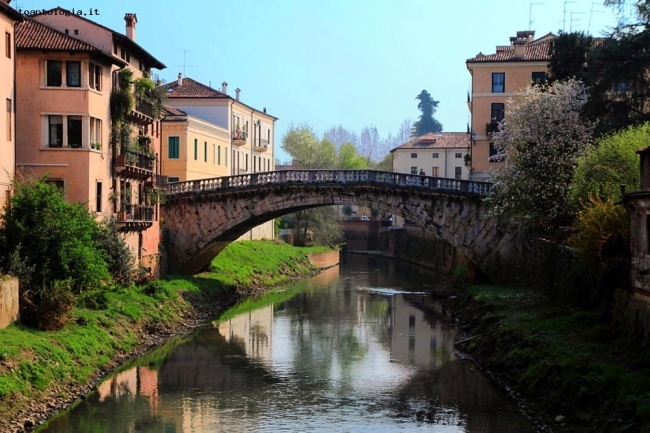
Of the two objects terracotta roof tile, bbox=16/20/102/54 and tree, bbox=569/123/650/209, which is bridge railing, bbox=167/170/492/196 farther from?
terracotta roof tile, bbox=16/20/102/54

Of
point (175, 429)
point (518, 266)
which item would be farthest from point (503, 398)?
point (518, 266)

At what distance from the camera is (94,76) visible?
45.4m

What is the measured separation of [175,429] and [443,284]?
4215 cm

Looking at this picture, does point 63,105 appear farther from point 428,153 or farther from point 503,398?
point 428,153

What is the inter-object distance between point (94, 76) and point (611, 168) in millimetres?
24476

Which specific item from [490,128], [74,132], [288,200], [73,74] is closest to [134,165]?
[74,132]

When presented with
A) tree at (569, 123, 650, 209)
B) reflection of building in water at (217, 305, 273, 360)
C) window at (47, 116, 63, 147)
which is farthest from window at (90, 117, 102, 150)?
tree at (569, 123, 650, 209)

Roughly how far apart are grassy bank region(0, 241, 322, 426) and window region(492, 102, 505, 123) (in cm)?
2154

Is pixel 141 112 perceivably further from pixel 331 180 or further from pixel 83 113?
pixel 331 180

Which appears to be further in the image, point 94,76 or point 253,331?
point 253,331

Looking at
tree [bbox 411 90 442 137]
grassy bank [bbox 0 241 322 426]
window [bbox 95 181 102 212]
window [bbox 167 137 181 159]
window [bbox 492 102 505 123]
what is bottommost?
grassy bank [bbox 0 241 322 426]

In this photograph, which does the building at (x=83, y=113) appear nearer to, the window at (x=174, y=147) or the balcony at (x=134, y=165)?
the balcony at (x=134, y=165)

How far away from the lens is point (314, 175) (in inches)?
2408

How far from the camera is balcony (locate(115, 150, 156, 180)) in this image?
48906mm
